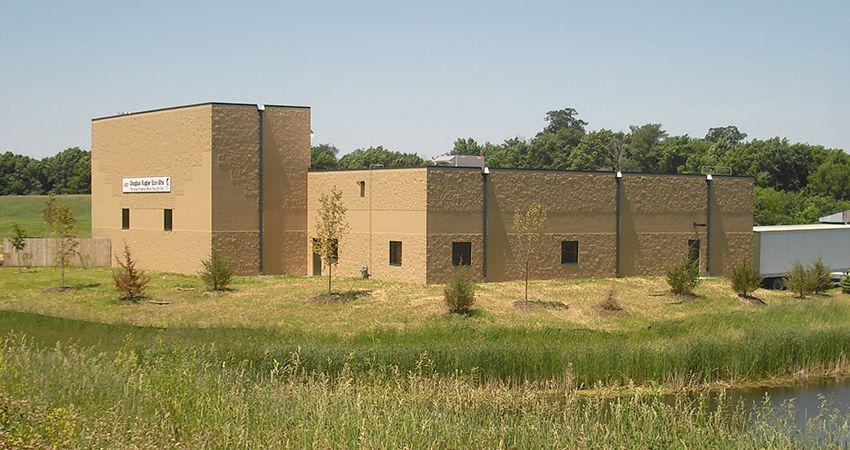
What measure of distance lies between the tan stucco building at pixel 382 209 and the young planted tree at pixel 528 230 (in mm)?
457

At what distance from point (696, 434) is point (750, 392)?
31.1 ft

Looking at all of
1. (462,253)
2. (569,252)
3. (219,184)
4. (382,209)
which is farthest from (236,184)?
(569,252)

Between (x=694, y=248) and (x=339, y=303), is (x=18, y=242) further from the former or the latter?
(x=694, y=248)

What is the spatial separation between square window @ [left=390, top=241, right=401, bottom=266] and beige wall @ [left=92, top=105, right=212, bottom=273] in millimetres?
8168

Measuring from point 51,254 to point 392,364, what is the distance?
94.8 ft

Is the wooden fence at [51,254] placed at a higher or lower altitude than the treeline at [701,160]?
lower

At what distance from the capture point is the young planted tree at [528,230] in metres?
30.9

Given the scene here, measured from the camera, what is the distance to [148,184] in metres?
38.3

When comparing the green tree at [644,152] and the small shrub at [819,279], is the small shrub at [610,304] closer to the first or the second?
the small shrub at [819,279]

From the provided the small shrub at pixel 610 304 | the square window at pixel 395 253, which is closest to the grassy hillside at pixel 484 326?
the small shrub at pixel 610 304

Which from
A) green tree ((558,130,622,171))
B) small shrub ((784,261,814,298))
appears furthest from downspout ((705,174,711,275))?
green tree ((558,130,622,171))

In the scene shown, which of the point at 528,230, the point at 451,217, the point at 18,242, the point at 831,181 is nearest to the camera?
the point at 451,217

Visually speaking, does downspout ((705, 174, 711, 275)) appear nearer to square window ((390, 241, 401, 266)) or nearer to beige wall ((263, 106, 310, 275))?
square window ((390, 241, 401, 266))

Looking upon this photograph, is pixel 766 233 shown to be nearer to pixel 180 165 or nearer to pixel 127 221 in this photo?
pixel 180 165
